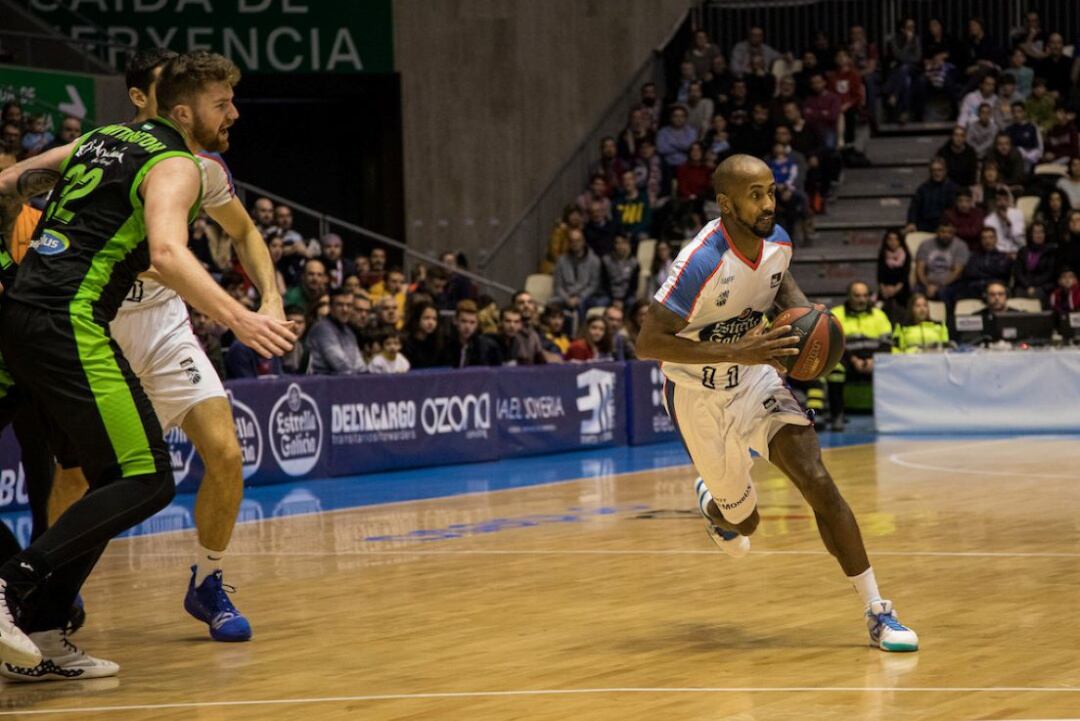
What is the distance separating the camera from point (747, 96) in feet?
81.7

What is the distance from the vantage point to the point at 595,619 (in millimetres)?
7371

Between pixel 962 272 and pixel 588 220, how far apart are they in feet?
17.0

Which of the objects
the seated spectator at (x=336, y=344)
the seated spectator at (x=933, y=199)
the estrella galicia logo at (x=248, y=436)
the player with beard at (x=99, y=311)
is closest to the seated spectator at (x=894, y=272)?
the seated spectator at (x=933, y=199)

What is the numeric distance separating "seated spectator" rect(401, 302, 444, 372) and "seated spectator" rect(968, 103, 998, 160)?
9.52 metres

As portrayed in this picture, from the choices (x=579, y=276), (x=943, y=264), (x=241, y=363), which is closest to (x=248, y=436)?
(x=241, y=363)

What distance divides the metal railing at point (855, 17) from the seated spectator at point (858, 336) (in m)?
7.50

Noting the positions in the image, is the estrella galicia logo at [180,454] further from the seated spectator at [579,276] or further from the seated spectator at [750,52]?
the seated spectator at [750,52]

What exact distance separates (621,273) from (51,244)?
54.7 feet

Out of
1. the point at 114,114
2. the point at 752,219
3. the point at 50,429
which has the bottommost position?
the point at 50,429

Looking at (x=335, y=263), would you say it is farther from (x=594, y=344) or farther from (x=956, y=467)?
(x=956, y=467)

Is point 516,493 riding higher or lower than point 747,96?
lower

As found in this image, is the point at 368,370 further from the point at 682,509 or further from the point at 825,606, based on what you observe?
the point at 825,606

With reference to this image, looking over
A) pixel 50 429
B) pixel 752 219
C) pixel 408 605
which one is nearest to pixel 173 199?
pixel 50 429

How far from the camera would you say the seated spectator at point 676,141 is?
24430 millimetres
